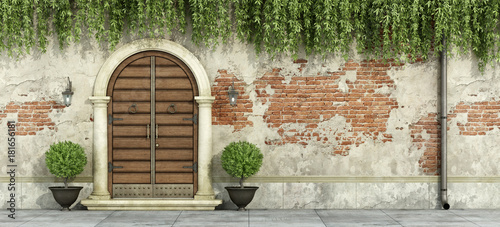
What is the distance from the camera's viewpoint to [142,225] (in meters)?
9.15

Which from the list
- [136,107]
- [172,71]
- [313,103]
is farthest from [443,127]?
[136,107]

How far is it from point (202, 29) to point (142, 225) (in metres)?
3.59

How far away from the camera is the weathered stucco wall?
1098cm

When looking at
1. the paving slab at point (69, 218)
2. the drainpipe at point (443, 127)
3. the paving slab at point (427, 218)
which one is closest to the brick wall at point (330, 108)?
the drainpipe at point (443, 127)

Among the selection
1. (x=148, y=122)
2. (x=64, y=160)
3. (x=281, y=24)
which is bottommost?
(x=64, y=160)

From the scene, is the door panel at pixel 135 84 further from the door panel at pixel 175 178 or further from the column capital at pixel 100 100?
the door panel at pixel 175 178

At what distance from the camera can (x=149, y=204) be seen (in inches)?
423

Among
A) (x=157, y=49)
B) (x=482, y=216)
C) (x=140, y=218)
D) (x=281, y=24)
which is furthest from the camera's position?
(x=157, y=49)

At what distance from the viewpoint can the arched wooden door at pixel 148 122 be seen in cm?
1097

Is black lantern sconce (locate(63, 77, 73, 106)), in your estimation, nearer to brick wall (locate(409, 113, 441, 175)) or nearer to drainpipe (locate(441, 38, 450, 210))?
brick wall (locate(409, 113, 441, 175))

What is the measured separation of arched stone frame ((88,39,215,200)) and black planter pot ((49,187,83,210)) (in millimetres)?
374

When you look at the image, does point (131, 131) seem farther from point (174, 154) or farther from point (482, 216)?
point (482, 216)

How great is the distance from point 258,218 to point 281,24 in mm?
3223

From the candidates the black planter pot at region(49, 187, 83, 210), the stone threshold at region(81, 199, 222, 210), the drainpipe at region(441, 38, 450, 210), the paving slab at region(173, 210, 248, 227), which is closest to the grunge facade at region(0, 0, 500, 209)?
the drainpipe at region(441, 38, 450, 210)
